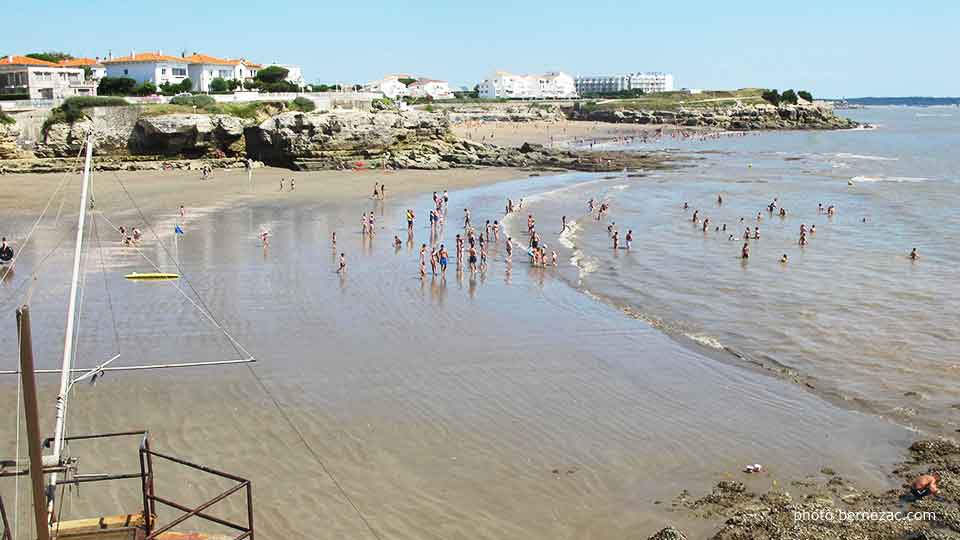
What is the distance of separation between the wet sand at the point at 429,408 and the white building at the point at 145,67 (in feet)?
178

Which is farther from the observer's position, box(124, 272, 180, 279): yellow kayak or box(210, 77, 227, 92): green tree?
→ box(210, 77, 227, 92): green tree

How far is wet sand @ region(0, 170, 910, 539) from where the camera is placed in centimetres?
1137

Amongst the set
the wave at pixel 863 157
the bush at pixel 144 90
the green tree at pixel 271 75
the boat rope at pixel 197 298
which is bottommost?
the boat rope at pixel 197 298

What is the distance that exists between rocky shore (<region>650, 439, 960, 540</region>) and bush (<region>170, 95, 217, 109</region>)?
A: 56129mm

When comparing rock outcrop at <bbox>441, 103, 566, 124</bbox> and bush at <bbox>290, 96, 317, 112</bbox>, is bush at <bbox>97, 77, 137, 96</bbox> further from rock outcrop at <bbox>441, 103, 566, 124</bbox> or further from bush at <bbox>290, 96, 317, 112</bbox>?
rock outcrop at <bbox>441, 103, 566, 124</bbox>

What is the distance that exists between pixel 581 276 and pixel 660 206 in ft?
64.0

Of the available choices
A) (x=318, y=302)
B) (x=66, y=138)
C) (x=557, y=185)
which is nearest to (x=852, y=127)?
(x=557, y=185)

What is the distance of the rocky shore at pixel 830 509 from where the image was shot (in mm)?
10234

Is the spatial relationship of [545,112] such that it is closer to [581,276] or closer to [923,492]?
[581,276]

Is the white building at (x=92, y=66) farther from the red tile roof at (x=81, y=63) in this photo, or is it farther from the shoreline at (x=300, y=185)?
the shoreline at (x=300, y=185)

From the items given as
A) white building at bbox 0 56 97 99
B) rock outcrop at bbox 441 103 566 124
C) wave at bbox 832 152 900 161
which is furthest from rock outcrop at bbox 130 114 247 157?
→ rock outcrop at bbox 441 103 566 124

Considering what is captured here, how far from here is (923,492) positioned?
1131 centimetres

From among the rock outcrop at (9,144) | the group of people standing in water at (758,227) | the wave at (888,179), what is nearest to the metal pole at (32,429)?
the group of people standing in water at (758,227)

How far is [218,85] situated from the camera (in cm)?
7456
